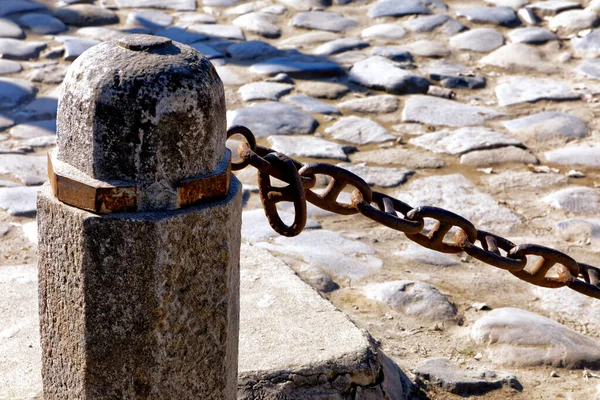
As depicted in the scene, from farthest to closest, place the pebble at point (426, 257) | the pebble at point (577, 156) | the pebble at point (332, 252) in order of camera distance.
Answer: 1. the pebble at point (577, 156)
2. the pebble at point (426, 257)
3. the pebble at point (332, 252)

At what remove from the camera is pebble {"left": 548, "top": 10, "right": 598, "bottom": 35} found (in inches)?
230

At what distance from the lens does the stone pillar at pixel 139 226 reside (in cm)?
133

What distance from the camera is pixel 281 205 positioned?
373cm

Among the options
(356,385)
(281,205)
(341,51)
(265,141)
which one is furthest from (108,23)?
(356,385)

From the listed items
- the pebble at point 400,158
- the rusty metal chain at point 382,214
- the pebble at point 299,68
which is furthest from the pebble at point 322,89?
the rusty metal chain at point 382,214

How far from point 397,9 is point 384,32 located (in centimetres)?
39

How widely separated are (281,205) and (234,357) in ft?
7.01

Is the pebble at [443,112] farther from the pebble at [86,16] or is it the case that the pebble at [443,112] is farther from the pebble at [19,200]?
the pebble at [86,16]

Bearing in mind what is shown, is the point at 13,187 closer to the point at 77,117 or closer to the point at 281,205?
the point at 281,205

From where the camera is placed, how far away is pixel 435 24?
601 centimetres

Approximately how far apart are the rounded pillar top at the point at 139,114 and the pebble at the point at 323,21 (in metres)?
4.77

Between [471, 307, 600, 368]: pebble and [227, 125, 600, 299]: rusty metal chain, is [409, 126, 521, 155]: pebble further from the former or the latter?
[227, 125, 600, 299]: rusty metal chain

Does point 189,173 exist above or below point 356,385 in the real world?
above

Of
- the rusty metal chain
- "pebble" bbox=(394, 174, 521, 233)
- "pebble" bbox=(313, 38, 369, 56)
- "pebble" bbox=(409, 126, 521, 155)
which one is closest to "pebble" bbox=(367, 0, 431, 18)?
"pebble" bbox=(313, 38, 369, 56)
